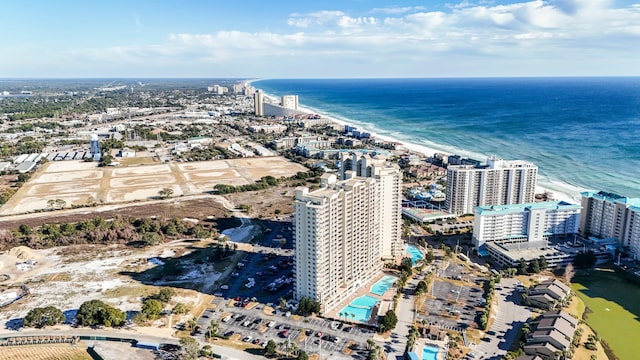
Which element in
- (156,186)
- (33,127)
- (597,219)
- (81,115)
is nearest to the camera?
(597,219)

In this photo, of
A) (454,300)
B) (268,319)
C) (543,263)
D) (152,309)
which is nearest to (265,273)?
(268,319)

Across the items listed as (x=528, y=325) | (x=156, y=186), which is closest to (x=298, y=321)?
(x=528, y=325)

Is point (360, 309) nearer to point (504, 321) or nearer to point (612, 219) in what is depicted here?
point (504, 321)

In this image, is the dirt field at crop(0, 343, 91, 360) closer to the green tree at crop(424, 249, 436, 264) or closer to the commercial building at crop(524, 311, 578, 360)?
the commercial building at crop(524, 311, 578, 360)

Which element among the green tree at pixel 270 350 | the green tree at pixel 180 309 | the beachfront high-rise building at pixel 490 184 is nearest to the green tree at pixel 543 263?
the beachfront high-rise building at pixel 490 184

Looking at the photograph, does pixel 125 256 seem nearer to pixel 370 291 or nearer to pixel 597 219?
pixel 370 291
